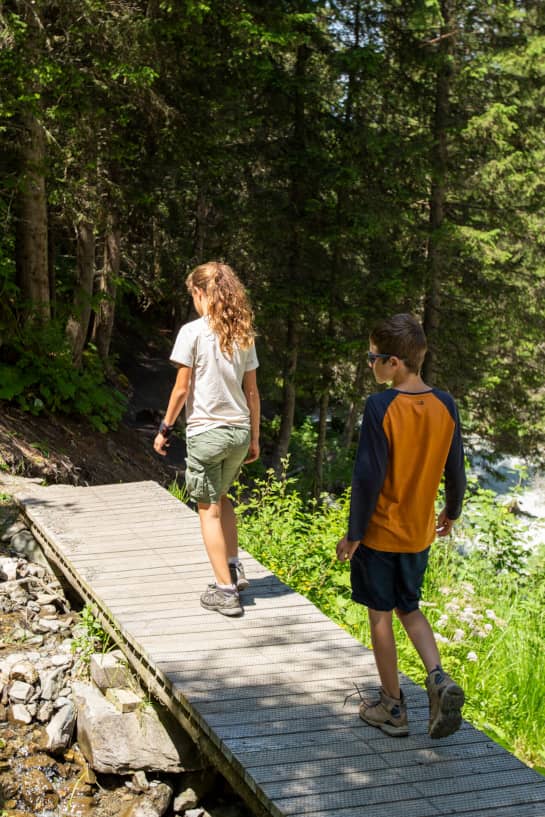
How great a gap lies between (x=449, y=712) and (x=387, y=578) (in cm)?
68

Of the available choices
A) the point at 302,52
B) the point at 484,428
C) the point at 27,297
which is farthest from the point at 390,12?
the point at 27,297

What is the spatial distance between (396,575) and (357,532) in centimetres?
37

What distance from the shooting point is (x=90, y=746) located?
497cm

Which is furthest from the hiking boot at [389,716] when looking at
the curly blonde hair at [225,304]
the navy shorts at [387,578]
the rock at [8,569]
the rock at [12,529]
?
the rock at [12,529]

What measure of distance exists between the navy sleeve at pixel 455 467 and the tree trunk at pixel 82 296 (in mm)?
9066

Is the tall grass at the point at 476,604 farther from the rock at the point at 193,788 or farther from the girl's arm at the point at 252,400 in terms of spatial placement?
the girl's arm at the point at 252,400

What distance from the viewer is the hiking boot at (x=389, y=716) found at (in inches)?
170

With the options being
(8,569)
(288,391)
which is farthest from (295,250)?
(8,569)

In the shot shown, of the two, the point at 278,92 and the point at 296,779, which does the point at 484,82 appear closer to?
the point at 278,92

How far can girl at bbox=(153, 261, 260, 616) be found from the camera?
17.8 feet

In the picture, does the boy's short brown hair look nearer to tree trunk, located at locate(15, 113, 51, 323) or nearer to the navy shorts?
the navy shorts

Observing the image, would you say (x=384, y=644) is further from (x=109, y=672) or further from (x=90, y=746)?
(x=109, y=672)

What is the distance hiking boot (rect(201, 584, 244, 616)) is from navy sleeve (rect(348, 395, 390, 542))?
1.99 m

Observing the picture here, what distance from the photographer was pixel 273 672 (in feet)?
16.4
